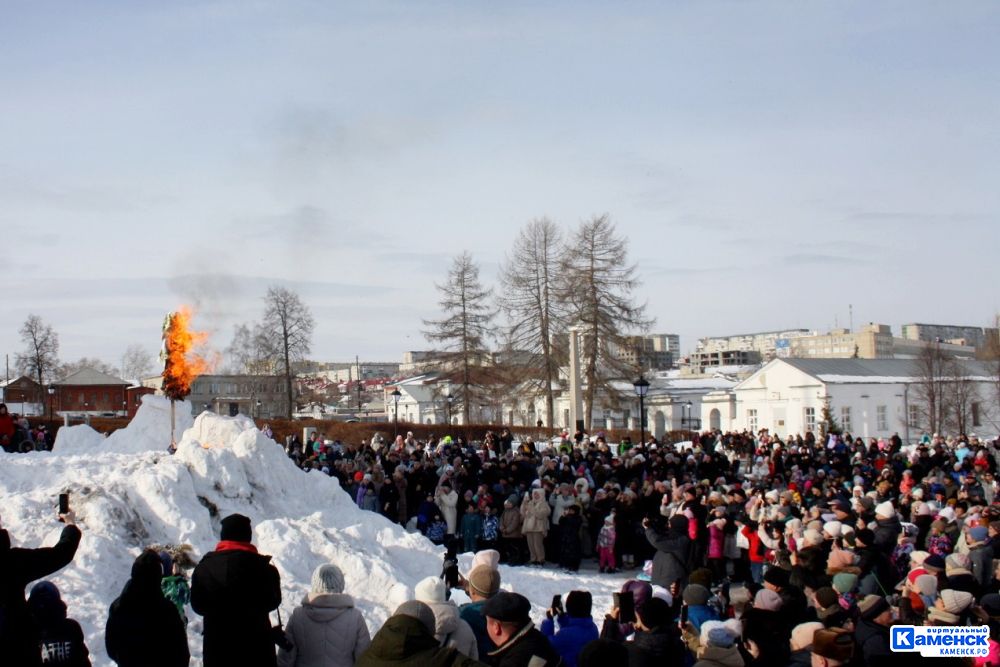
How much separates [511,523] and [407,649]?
13896 mm

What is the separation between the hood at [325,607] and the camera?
6.06 meters

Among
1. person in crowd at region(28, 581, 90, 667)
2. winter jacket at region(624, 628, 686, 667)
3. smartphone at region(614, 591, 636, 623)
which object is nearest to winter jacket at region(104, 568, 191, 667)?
person in crowd at region(28, 581, 90, 667)

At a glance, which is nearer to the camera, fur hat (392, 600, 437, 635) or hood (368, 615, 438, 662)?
hood (368, 615, 438, 662)

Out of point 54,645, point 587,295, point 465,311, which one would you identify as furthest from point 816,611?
point 465,311

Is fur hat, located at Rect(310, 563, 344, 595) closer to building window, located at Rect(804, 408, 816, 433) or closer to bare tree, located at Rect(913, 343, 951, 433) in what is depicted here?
bare tree, located at Rect(913, 343, 951, 433)

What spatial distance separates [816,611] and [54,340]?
233ft

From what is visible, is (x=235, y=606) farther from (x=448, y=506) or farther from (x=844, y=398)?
(x=844, y=398)

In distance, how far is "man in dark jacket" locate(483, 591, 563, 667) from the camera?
210 inches

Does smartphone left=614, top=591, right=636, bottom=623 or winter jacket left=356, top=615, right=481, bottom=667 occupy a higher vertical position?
winter jacket left=356, top=615, right=481, bottom=667

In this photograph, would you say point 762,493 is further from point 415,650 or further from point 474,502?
point 415,650

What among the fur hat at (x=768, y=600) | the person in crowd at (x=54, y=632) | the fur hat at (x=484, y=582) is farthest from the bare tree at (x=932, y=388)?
the person in crowd at (x=54, y=632)

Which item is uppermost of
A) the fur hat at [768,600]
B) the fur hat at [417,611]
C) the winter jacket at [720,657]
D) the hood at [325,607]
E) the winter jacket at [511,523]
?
the fur hat at [417,611]

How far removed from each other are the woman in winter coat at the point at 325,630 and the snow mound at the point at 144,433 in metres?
13.2

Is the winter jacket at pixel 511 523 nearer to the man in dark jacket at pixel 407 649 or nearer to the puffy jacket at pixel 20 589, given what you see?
the puffy jacket at pixel 20 589
